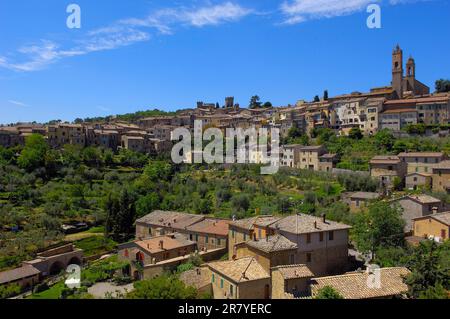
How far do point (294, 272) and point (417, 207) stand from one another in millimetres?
15905

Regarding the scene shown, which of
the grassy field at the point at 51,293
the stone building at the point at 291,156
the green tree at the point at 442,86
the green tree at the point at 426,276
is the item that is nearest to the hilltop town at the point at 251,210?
the green tree at the point at 426,276

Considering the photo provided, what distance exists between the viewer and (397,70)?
73.7 meters

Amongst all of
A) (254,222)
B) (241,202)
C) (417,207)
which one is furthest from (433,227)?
(241,202)

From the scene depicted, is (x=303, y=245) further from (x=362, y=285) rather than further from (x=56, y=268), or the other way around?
(x=56, y=268)

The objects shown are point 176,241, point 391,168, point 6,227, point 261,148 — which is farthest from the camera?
point 261,148

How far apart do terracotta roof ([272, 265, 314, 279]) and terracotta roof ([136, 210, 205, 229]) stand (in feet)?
49.6

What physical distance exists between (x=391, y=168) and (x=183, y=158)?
36.1 meters

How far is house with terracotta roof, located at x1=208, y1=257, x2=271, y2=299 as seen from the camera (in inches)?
683

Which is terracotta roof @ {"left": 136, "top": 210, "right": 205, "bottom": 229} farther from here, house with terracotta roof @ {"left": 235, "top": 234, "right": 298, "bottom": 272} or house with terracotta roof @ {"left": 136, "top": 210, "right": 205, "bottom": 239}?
house with terracotta roof @ {"left": 235, "top": 234, "right": 298, "bottom": 272}

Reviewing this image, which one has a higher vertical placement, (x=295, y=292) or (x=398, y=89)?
(x=398, y=89)

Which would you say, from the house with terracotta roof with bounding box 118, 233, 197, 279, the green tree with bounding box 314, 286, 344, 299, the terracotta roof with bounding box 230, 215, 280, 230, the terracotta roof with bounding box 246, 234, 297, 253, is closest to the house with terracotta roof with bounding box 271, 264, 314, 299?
the green tree with bounding box 314, 286, 344, 299
